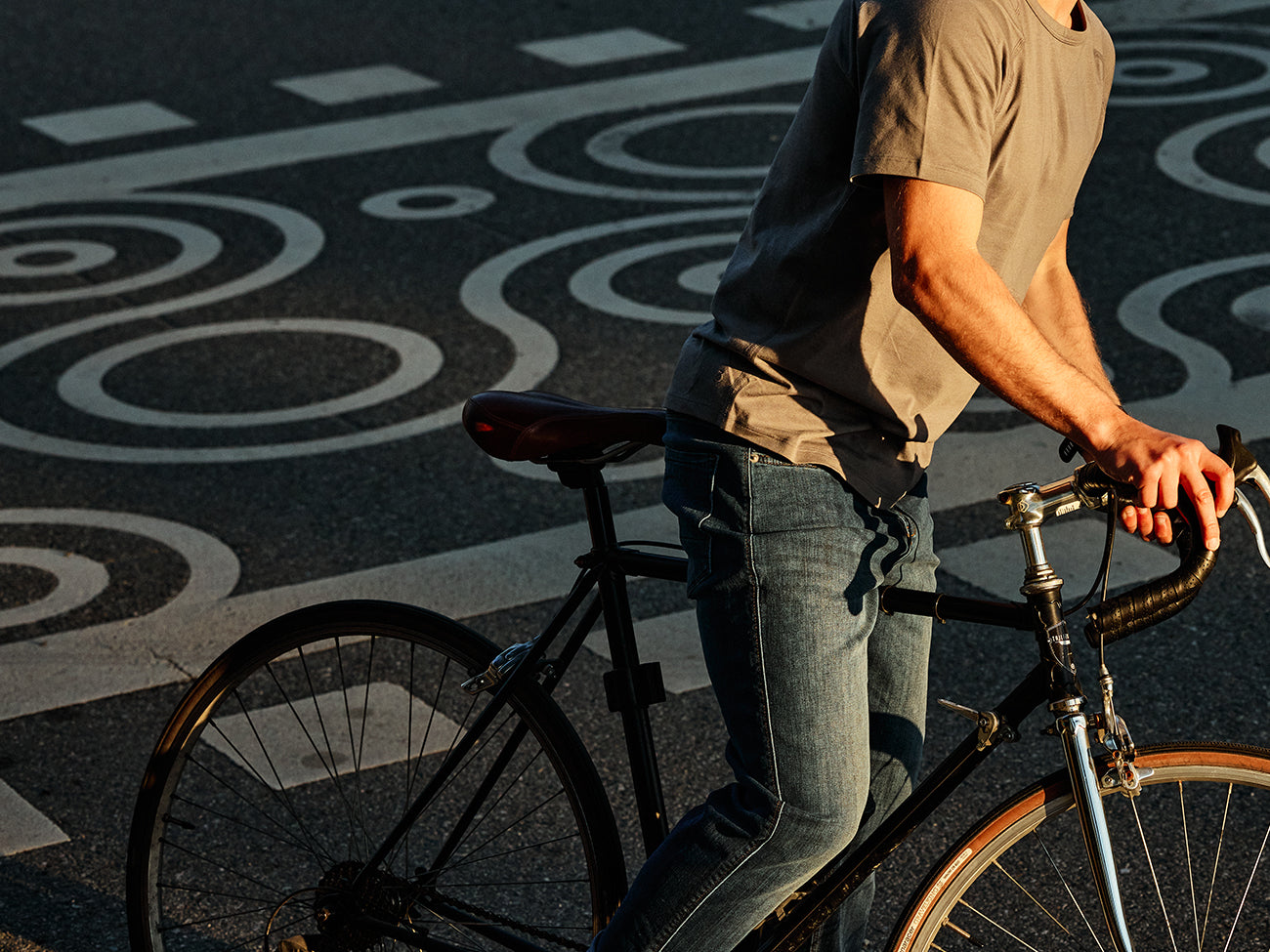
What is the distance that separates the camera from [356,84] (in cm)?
1052

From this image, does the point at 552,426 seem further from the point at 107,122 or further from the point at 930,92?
the point at 107,122

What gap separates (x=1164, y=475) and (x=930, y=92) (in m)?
0.51

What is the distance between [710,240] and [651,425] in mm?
5169

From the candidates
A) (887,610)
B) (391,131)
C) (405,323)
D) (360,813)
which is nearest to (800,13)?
(391,131)

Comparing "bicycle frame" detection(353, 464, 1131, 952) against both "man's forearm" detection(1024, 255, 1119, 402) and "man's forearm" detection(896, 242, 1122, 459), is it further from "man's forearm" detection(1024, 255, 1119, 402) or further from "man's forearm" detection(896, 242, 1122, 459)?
"man's forearm" detection(1024, 255, 1119, 402)

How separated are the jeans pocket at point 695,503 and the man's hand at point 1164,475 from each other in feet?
1.71

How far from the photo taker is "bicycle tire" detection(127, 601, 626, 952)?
268 cm

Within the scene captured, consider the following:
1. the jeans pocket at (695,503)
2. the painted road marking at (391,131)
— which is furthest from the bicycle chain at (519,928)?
the painted road marking at (391,131)

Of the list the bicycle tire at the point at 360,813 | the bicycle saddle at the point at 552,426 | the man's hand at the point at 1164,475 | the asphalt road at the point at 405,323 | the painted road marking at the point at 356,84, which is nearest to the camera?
the man's hand at the point at 1164,475

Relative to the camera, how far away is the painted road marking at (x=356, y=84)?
10234mm

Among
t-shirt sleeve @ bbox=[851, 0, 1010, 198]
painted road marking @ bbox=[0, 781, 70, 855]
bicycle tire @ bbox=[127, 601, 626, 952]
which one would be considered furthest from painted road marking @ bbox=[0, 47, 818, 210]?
t-shirt sleeve @ bbox=[851, 0, 1010, 198]

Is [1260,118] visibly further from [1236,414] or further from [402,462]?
[402,462]

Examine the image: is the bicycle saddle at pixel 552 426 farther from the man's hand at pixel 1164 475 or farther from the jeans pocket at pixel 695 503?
the man's hand at pixel 1164 475

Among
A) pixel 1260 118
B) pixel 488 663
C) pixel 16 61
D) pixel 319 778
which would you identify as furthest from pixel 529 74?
pixel 488 663
